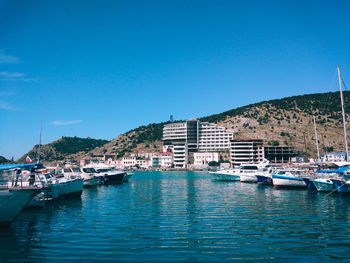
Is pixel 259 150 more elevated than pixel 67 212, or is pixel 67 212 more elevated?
pixel 259 150

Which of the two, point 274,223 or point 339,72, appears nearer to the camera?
point 274,223

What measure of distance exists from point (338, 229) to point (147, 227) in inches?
446

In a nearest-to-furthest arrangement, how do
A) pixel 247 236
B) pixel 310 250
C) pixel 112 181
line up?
pixel 310 250
pixel 247 236
pixel 112 181

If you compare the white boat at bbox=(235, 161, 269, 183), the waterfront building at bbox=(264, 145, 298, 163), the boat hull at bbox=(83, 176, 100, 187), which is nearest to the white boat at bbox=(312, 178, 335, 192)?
the white boat at bbox=(235, 161, 269, 183)

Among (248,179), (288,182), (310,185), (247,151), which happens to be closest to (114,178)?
(248,179)

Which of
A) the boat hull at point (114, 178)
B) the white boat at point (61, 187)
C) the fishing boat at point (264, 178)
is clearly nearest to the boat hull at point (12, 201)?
the white boat at point (61, 187)

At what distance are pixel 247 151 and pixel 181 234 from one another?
172m

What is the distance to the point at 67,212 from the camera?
103ft

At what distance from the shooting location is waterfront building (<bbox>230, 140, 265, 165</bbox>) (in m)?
188

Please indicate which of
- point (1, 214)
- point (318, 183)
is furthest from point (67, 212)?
point (318, 183)

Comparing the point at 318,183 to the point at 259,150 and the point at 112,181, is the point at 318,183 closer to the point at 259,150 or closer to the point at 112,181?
the point at 112,181

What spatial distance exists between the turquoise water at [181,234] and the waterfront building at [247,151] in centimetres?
15673

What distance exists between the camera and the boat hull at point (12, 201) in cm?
2255

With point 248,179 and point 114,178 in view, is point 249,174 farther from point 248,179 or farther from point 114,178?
point 114,178
